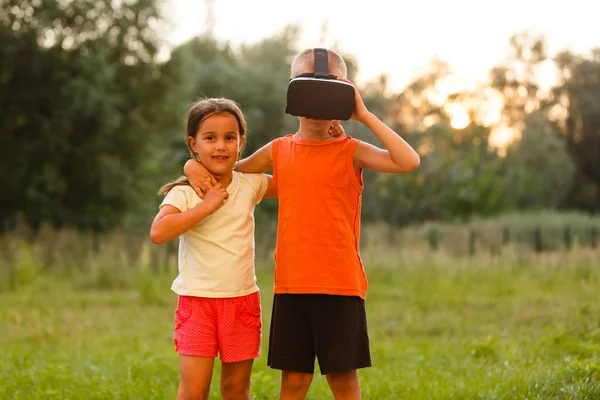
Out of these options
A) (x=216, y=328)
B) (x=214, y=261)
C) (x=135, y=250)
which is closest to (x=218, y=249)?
(x=214, y=261)

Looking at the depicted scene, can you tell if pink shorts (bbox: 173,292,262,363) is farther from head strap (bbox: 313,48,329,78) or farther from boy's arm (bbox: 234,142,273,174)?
head strap (bbox: 313,48,329,78)

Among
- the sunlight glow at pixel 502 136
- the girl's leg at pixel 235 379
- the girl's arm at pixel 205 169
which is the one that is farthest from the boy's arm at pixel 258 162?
the sunlight glow at pixel 502 136

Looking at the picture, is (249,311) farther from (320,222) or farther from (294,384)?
(320,222)

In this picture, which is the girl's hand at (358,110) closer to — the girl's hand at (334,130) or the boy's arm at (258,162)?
the girl's hand at (334,130)

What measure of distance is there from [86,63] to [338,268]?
15.7m

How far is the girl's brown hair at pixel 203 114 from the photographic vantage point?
11.6ft

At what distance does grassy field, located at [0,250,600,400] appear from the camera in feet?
15.2

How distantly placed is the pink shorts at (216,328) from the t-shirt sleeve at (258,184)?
50 cm

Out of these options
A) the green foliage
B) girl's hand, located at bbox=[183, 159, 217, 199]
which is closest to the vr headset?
girl's hand, located at bbox=[183, 159, 217, 199]

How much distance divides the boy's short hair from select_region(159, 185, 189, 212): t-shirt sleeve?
0.72 metres

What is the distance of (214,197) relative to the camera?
3.42 metres

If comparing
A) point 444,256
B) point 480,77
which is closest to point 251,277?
point 444,256

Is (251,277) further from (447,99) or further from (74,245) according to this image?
(447,99)

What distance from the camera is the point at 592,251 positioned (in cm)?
1290
